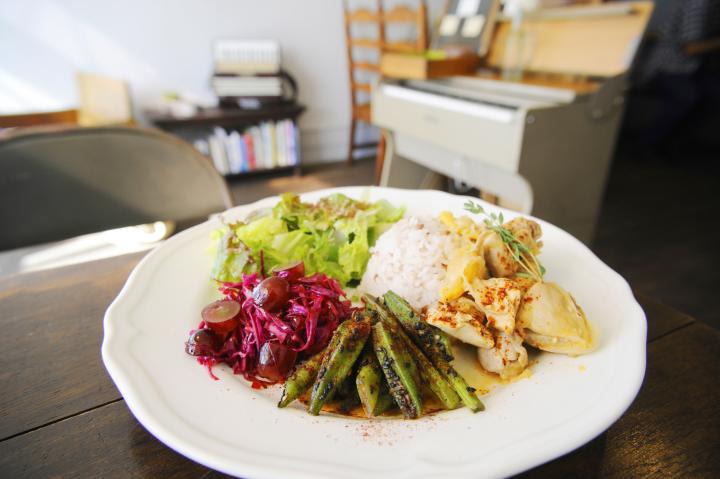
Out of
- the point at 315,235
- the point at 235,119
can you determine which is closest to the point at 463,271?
the point at 315,235

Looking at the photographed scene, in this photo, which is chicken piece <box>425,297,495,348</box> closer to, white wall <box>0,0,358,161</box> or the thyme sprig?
the thyme sprig

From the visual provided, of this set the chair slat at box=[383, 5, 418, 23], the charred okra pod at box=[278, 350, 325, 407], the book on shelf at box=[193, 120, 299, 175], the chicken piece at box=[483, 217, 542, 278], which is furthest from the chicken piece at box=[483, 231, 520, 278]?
the chair slat at box=[383, 5, 418, 23]

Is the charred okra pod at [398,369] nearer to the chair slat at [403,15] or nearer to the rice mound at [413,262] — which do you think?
the rice mound at [413,262]

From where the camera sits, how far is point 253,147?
4504 millimetres

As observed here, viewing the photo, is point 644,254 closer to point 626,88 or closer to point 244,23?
point 626,88

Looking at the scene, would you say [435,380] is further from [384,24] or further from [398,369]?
[384,24]

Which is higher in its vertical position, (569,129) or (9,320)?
(569,129)

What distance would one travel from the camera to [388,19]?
14.5 ft

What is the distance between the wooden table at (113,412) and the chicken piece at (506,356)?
195 mm

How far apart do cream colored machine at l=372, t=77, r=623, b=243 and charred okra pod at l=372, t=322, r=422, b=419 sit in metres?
1.79

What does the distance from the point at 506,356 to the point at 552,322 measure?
12 cm

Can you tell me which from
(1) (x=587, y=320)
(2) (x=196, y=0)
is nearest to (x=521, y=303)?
(1) (x=587, y=320)

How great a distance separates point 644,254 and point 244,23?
13.7 feet

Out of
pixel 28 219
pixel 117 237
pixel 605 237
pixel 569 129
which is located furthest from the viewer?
pixel 605 237
